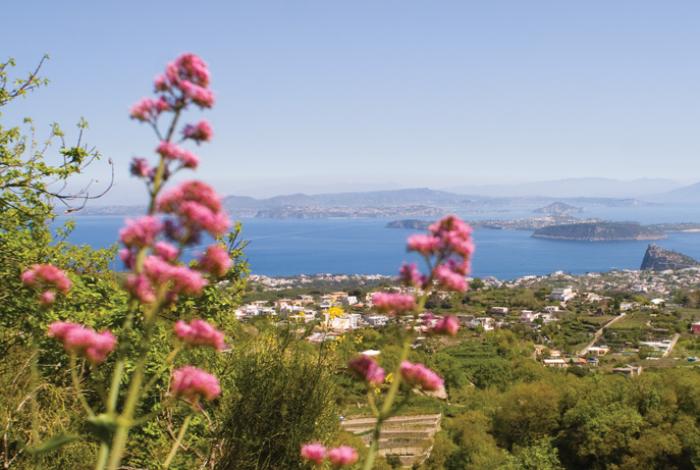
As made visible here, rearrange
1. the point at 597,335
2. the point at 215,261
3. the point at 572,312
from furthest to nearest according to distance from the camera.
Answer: the point at 572,312 → the point at 597,335 → the point at 215,261

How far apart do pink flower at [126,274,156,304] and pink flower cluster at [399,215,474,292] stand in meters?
0.83

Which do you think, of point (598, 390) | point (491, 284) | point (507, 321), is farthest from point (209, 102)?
point (491, 284)

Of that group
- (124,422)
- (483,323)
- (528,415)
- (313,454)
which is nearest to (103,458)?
(124,422)

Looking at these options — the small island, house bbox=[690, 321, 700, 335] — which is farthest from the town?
Result: the small island

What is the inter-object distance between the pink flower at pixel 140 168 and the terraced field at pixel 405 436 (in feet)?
71.9

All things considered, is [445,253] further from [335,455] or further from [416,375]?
[335,455]

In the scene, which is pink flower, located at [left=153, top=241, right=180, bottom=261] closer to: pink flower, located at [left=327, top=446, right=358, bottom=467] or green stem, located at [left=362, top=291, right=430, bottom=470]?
A: green stem, located at [left=362, top=291, right=430, bottom=470]

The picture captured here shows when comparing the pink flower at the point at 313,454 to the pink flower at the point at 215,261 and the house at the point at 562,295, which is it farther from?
the house at the point at 562,295

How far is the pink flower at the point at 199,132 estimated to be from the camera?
5.98 feet

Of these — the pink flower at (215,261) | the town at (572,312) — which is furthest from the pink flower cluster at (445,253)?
the town at (572,312)

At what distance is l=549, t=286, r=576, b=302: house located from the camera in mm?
81250

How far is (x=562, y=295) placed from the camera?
272ft

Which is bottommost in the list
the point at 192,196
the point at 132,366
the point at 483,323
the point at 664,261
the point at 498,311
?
the point at 664,261

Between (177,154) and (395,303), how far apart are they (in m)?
0.88
